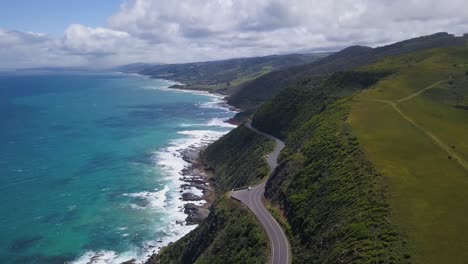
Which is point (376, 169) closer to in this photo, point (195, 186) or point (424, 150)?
point (424, 150)

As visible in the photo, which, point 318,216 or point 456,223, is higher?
point 456,223

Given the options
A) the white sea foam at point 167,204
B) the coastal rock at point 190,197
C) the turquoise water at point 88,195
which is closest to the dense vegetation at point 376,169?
the white sea foam at point 167,204

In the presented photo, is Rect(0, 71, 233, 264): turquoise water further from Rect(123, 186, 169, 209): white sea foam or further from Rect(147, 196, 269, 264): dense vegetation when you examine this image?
Rect(147, 196, 269, 264): dense vegetation

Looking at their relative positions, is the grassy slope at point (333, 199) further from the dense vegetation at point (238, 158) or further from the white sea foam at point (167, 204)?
the white sea foam at point (167, 204)

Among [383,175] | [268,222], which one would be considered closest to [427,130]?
[383,175]

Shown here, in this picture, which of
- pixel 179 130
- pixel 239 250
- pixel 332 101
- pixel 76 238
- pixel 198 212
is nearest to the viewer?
pixel 239 250

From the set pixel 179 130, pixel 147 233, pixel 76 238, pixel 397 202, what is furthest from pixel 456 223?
pixel 179 130

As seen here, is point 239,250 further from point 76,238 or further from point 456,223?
point 76,238
